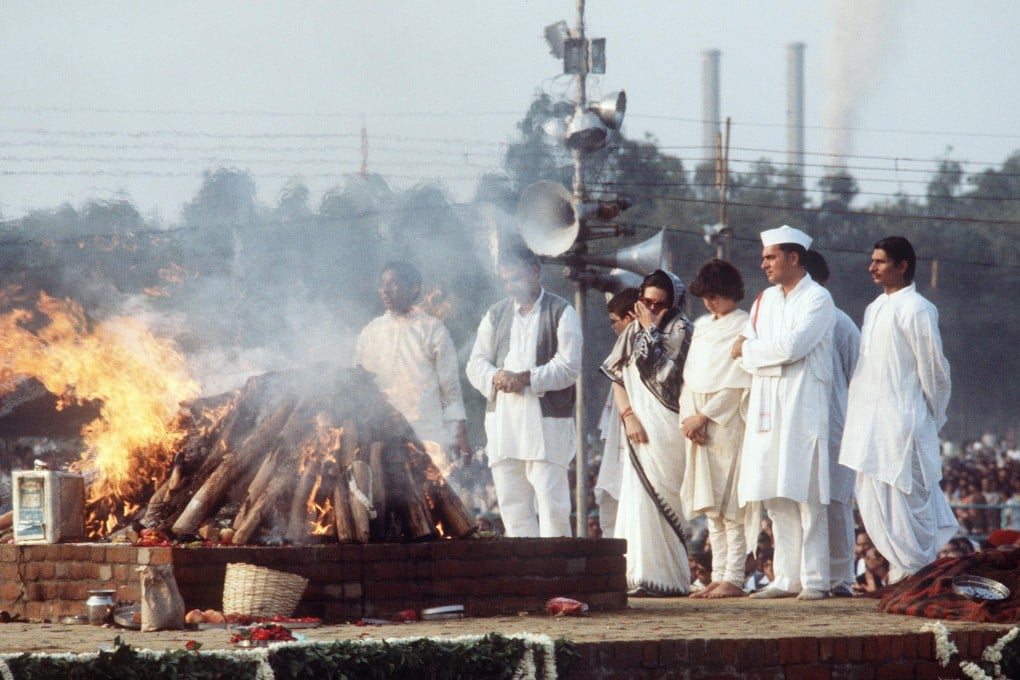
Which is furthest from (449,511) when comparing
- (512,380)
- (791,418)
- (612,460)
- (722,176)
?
(722,176)

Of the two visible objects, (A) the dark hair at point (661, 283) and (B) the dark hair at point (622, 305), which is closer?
(A) the dark hair at point (661, 283)

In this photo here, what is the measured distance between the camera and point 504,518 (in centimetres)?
1090

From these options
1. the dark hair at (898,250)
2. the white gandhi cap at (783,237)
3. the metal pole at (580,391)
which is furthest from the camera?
the metal pole at (580,391)

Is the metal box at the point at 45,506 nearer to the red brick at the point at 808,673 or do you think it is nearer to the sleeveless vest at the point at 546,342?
the sleeveless vest at the point at 546,342

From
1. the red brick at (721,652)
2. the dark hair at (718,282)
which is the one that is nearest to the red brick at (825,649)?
the red brick at (721,652)

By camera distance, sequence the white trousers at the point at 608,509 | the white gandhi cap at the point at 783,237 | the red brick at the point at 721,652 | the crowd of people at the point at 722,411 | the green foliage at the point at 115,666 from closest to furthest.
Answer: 1. the green foliage at the point at 115,666
2. the red brick at the point at 721,652
3. the crowd of people at the point at 722,411
4. the white gandhi cap at the point at 783,237
5. the white trousers at the point at 608,509

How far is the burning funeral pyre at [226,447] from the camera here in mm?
8602

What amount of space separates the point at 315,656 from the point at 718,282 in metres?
5.00

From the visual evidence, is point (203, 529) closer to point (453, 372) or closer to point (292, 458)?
point (292, 458)

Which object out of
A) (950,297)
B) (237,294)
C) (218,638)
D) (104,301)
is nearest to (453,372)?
(237,294)

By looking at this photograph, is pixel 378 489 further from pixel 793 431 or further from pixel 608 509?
pixel 608 509

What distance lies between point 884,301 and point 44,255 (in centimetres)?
569

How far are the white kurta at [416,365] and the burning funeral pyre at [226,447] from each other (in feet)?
3.94

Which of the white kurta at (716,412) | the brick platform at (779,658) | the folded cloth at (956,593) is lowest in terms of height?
the brick platform at (779,658)
